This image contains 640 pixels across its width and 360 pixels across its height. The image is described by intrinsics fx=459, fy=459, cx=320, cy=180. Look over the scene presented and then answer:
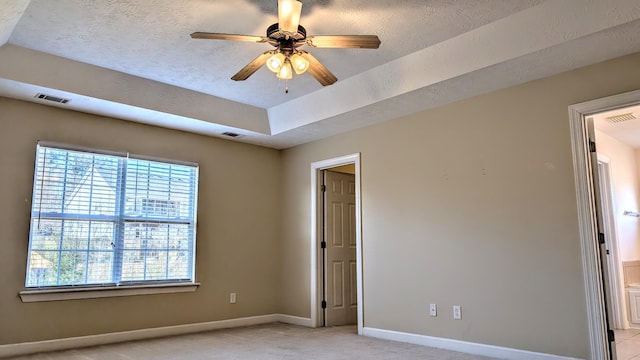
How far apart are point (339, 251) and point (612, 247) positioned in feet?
11.5

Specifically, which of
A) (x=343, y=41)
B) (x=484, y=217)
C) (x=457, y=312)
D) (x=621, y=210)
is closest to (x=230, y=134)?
(x=343, y=41)

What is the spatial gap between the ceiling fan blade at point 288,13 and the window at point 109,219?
296 centimetres

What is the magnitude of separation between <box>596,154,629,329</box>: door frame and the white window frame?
5.12m

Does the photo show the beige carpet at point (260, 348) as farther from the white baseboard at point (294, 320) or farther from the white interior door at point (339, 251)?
the white interior door at point (339, 251)

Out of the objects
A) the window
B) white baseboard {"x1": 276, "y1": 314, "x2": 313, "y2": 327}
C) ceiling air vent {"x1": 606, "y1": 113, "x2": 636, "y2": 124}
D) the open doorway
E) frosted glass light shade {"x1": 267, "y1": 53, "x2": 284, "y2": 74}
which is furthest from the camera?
white baseboard {"x1": 276, "y1": 314, "x2": 313, "y2": 327}

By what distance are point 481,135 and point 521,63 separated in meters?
0.86

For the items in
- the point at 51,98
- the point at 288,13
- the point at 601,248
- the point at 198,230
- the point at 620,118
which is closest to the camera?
the point at 288,13

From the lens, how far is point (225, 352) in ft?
14.1

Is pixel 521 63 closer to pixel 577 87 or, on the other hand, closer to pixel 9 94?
pixel 577 87

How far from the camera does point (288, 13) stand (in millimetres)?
2910

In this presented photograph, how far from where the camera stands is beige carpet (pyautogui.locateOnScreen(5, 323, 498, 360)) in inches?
162

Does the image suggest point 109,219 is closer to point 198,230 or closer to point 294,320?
point 198,230

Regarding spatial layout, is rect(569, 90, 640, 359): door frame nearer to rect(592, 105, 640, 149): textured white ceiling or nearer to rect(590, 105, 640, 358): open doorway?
rect(592, 105, 640, 149): textured white ceiling

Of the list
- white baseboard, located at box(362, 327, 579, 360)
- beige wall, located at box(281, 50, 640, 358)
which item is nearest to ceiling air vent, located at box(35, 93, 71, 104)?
beige wall, located at box(281, 50, 640, 358)
